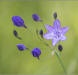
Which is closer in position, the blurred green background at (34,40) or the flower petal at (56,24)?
the flower petal at (56,24)

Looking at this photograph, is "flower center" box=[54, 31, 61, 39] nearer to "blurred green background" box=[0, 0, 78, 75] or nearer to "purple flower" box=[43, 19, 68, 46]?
"purple flower" box=[43, 19, 68, 46]

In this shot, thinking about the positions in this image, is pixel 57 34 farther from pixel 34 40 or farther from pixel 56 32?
pixel 34 40

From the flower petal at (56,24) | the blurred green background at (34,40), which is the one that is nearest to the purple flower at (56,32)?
the flower petal at (56,24)

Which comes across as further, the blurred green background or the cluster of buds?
the blurred green background

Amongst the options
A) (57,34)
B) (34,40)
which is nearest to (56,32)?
(57,34)

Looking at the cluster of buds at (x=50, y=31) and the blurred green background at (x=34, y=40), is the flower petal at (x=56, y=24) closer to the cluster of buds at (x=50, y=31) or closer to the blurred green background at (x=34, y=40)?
the cluster of buds at (x=50, y=31)

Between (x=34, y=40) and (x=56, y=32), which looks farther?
(x=34, y=40)

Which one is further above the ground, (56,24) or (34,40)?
(56,24)

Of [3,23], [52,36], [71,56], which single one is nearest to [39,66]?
[71,56]

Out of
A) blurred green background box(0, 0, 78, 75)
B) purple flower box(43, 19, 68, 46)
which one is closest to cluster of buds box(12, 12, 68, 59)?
purple flower box(43, 19, 68, 46)
